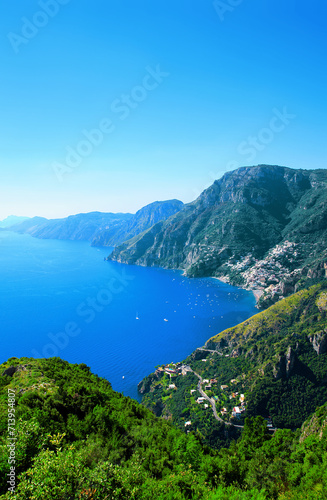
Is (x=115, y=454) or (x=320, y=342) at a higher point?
(x=115, y=454)

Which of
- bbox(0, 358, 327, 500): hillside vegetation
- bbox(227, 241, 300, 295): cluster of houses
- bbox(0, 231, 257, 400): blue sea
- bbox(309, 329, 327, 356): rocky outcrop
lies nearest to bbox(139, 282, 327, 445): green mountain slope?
bbox(309, 329, 327, 356): rocky outcrop

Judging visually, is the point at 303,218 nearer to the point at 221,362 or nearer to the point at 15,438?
the point at 221,362

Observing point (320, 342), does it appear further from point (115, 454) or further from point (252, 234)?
point (252, 234)

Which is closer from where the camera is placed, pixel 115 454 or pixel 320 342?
pixel 115 454

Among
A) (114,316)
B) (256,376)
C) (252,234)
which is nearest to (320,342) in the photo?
(256,376)

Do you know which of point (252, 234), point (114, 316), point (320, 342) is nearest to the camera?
point (320, 342)

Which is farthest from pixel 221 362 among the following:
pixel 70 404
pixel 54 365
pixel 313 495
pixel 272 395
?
pixel 313 495

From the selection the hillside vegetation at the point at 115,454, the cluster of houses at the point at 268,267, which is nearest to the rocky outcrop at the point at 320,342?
the hillside vegetation at the point at 115,454

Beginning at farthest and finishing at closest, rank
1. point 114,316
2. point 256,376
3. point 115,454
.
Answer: point 114,316 → point 256,376 → point 115,454
